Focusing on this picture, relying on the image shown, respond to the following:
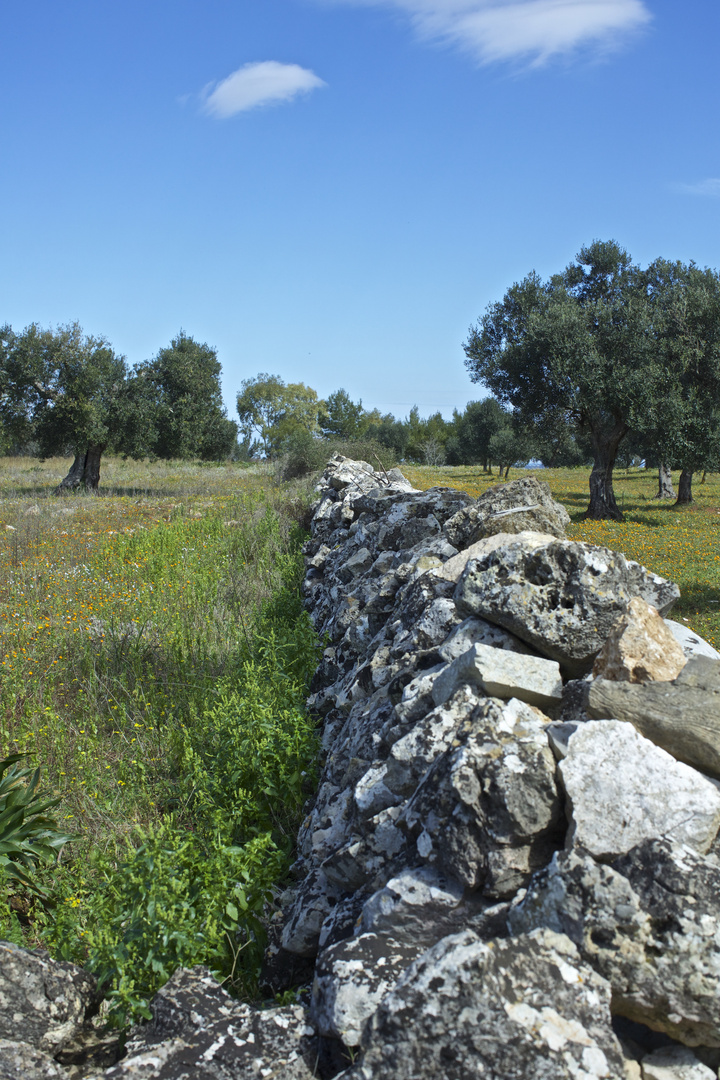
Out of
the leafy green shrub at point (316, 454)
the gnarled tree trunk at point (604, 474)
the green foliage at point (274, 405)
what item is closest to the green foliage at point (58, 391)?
the leafy green shrub at point (316, 454)

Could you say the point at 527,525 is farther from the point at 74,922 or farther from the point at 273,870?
the point at 74,922

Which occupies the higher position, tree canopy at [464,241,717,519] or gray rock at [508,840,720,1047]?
tree canopy at [464,241,717,519]

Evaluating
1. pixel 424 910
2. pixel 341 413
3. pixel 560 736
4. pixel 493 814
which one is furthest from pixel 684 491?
pixel 341 413

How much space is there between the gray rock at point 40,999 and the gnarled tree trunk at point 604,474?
77.5 feet

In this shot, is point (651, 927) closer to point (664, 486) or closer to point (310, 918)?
point (310, 918)

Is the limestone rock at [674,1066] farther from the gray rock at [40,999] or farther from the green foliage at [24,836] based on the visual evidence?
the green foliage at [24,836]

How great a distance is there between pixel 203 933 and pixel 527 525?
3236 mm

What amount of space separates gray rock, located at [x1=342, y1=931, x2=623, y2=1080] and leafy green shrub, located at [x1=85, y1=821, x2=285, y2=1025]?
1.16 metres

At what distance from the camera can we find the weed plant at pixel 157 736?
3213 millimetres

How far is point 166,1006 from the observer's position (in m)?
2.55

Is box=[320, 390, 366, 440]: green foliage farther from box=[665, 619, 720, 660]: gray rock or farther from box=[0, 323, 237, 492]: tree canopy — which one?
box=[665, 619, 720, 660]: gray rock

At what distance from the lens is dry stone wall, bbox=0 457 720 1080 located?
1995mm

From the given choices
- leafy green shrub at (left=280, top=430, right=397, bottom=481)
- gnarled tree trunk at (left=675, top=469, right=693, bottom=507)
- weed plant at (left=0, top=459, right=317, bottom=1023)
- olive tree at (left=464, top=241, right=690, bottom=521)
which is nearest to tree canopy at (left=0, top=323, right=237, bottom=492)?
leafy green shrub at (left=280, top=430, right=397, bottom=481)

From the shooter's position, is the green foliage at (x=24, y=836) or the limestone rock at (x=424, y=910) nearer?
the limestone rock at (x=424, y=910)
